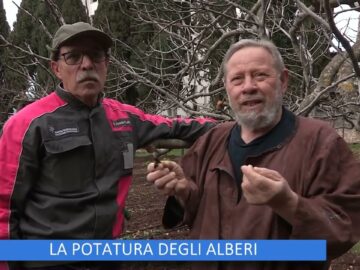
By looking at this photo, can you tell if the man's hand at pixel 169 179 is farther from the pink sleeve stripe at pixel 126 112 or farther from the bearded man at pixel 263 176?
the pink sleeve stripe at pixel 126 112

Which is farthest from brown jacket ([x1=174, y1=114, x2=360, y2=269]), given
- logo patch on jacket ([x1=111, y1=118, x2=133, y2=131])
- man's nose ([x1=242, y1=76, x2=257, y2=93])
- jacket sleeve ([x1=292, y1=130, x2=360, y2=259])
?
logo patch on jacket ([x1=111, y1=118, x2=133, y2=131])

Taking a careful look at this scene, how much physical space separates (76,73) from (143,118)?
471mm

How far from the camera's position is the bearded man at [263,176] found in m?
1.63

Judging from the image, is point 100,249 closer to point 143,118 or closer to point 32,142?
point 32,142

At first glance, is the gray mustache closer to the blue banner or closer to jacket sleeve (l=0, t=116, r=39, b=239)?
jacket sleeve (l=0, t=116, r=39, b=239)

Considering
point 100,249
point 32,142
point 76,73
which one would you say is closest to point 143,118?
point 76,73

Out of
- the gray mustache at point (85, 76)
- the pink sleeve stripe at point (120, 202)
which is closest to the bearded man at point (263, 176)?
the pink sleeve stripe at point (120, 202)

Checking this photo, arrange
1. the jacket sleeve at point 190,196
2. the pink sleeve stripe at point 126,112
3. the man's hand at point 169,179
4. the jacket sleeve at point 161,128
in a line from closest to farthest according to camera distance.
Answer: the man's hand at point 169,179 < the jacket sleeve at point 190,196 < the pink sleeve stripe at point 126,112 < the jacket sleeve at point 161,128

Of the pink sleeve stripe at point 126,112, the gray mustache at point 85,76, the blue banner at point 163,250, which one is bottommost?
the blue banner at point 163,250

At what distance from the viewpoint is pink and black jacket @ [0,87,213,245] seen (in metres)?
2.12

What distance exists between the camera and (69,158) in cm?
219

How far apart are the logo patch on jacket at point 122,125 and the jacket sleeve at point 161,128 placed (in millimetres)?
56

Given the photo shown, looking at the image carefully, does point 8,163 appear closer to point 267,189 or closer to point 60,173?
point 60,173

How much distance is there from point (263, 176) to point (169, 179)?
0.47m
